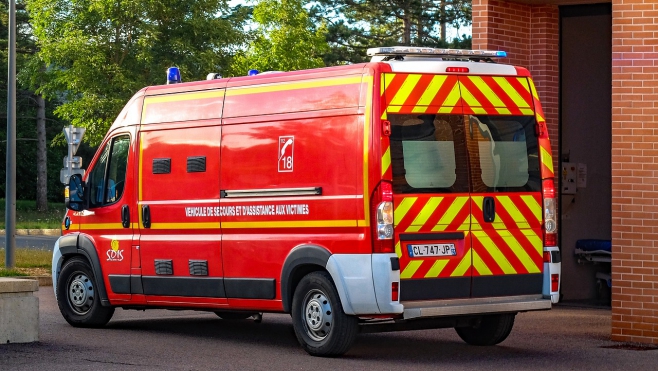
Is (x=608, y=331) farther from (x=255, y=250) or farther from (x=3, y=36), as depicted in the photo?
(x=3, y=36)

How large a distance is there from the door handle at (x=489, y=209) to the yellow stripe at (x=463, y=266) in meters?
0.36

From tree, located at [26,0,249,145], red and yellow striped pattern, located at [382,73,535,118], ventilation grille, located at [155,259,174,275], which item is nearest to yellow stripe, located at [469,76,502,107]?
red and yellow striped pattern, located at [382,73,535,118]

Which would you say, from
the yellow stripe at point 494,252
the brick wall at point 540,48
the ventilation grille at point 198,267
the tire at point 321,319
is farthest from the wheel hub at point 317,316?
the brick wall at point 540,48

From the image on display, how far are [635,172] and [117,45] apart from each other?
1157 inches

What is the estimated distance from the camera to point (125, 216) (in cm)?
1302

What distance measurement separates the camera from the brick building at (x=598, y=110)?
39.8ft

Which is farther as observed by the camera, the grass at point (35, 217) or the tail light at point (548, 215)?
the grass at point (35, 217)

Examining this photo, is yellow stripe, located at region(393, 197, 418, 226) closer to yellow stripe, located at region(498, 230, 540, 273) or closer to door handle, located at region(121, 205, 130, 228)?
yellow stripe, located at region(498, 230, 540, 273)

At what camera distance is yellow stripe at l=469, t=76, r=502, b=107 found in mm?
11000

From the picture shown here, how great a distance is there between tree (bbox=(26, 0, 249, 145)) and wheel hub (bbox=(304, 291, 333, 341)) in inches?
1096

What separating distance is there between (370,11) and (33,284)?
44.5 meters

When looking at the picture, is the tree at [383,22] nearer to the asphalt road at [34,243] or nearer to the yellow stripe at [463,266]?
the asphalt road at [34,243]

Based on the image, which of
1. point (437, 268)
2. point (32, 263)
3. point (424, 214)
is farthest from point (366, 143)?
point (32, 263)

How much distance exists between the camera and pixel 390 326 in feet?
34.9
